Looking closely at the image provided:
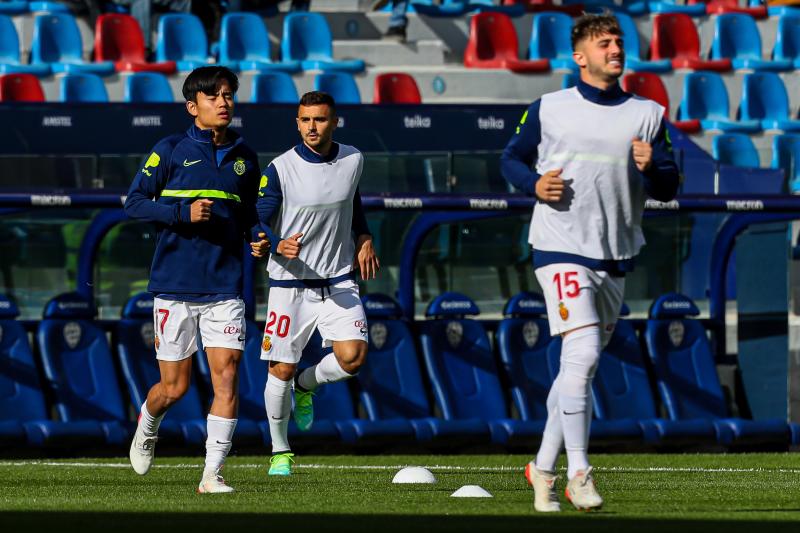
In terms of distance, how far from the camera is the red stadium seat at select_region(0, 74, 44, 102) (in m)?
17.2

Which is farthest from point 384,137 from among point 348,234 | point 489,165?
point 348,234

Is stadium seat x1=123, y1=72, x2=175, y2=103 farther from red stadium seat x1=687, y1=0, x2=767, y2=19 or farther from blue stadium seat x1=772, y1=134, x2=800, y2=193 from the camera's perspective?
red stadium seat x1=687, y1=0, x2=767, y2=19

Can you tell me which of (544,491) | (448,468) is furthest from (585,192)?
(448,468)

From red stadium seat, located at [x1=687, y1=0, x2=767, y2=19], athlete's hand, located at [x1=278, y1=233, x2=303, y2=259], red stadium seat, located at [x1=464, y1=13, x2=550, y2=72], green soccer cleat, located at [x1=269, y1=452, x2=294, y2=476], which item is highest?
red stadium seat, located at [x1=687, y1=0, x2=767, y2=19]

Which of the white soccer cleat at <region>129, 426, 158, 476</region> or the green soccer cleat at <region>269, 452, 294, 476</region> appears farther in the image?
the green soccer cleat at <region>269, 452, 294, 476</region>

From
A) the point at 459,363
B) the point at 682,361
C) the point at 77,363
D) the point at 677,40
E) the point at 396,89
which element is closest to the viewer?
the point at 77,363

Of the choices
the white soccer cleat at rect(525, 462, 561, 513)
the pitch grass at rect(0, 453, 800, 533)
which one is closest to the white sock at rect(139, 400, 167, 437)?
the pitch grass at rect(0, 453, 800, 533)

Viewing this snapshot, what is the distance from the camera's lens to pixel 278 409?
9391 millimetres

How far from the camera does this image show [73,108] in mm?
14625

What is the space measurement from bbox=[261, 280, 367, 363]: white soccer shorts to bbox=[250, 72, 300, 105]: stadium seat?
357 inches

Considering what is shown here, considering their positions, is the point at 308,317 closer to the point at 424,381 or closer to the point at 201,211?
the point at 201,211

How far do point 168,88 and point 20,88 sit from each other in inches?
60.3

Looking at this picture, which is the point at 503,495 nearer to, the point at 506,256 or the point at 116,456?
the point at 116,456

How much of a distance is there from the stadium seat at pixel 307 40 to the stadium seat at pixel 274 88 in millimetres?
1619
